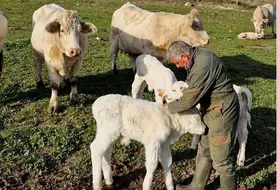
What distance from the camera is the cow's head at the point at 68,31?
1016 centimetres

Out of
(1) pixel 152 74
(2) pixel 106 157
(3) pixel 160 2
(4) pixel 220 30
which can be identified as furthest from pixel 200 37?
(3) pixel 160 2

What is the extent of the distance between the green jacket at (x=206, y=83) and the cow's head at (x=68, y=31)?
13.4 feet

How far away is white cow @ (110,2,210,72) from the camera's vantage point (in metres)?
13.3

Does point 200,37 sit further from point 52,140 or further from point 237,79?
point 52,140

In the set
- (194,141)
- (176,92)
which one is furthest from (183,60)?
(194,141)

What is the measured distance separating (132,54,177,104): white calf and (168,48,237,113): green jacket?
313 centimetres

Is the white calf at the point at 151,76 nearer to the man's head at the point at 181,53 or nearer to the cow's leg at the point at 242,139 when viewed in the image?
the cow's leg at the point at 242,139

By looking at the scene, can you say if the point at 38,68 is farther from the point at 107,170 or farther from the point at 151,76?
the point at 107,170

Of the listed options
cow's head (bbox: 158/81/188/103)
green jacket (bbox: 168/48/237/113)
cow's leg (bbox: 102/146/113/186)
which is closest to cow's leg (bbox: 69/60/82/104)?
cow's leg (bbox: 102/146/113/186)

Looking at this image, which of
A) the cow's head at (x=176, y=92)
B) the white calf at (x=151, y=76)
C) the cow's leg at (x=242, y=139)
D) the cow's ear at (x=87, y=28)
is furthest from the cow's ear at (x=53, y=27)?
the cow's leg at (x=242, y=139)

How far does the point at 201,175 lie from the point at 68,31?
4.79 meters

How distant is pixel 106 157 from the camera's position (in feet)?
24.8

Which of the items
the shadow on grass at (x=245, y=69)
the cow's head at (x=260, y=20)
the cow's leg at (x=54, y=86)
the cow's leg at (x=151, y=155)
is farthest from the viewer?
the cow's head at (x=260, y=20)

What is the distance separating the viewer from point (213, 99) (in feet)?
22.0
